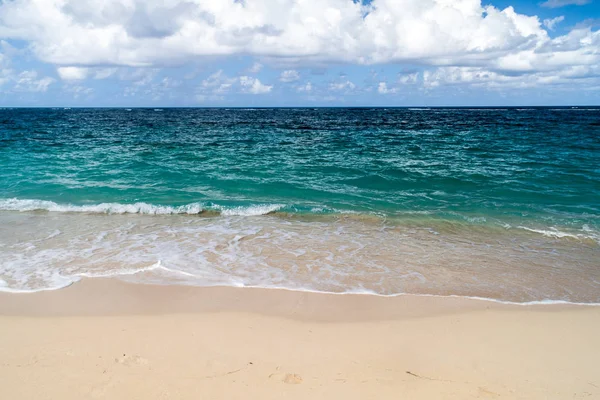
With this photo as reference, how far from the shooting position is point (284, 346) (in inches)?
200

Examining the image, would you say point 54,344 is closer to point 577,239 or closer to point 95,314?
point 95,314

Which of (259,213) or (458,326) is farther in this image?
(259,213)

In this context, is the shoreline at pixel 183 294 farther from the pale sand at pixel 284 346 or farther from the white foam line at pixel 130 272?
the white foam line at pixel 130 272

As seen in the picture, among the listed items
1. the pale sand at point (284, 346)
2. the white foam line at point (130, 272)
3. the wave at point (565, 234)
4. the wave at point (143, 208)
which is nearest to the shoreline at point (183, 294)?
the pale sand at point (284, 346)

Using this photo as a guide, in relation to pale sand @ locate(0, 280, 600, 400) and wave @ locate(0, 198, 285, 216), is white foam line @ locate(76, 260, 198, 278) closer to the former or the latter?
pale sand @ locate(0, 280, 600, 400)

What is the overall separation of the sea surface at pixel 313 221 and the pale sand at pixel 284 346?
668mm

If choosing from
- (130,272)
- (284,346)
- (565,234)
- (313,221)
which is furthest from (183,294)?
(565,234)

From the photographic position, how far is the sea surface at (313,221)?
748 cm

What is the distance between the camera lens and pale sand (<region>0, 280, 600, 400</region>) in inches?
168

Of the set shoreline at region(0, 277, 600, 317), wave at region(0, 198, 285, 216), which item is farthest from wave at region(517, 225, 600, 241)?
wave at region(0, 198, 285, 216)

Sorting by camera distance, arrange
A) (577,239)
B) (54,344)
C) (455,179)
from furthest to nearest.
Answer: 1. (455,179)
2. (577,239)
3. (54,344)

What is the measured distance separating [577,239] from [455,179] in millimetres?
7256

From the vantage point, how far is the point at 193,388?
4.23 meters

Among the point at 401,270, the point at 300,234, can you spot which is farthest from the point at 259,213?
the point at 401,270
